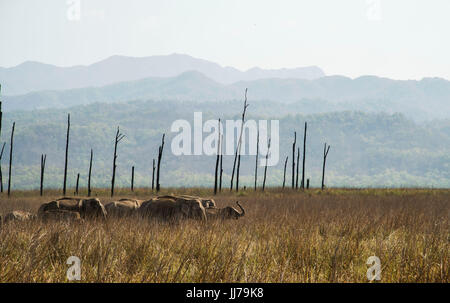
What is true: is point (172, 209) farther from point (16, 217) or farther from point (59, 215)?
point (16, 217)

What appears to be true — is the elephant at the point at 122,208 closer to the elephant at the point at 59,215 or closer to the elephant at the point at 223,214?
the elephant at the point at 59,215

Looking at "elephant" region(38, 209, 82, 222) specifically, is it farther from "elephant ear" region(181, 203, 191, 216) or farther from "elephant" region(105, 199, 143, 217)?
"elephant ear" region(181, 203, 191, 216)

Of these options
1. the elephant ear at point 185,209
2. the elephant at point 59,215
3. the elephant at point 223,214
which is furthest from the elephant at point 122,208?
→ the elephant at point 223,214

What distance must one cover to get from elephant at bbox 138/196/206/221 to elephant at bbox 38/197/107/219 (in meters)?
1.07

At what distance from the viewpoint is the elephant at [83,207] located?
43.6 ft

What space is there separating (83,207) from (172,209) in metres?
2.44

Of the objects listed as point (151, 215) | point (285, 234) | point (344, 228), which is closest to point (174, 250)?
point (285, 234)

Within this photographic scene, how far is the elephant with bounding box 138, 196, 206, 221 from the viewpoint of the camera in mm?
13148

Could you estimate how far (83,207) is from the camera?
1366 centimetres

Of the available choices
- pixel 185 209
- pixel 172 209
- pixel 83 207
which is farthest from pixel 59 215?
pixel 185 209

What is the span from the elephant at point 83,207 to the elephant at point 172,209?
107cm

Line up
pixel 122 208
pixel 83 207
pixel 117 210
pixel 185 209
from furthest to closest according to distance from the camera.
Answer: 1. pixel 122 208
2. pixel 117 210
3. pixel 83 207
4. pixel 185 209

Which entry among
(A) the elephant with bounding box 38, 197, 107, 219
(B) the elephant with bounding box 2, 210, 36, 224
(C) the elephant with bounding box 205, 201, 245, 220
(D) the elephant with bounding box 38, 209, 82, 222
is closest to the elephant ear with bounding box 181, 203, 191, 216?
(C) the elephant with bounding box 205, 201, 245, 220
